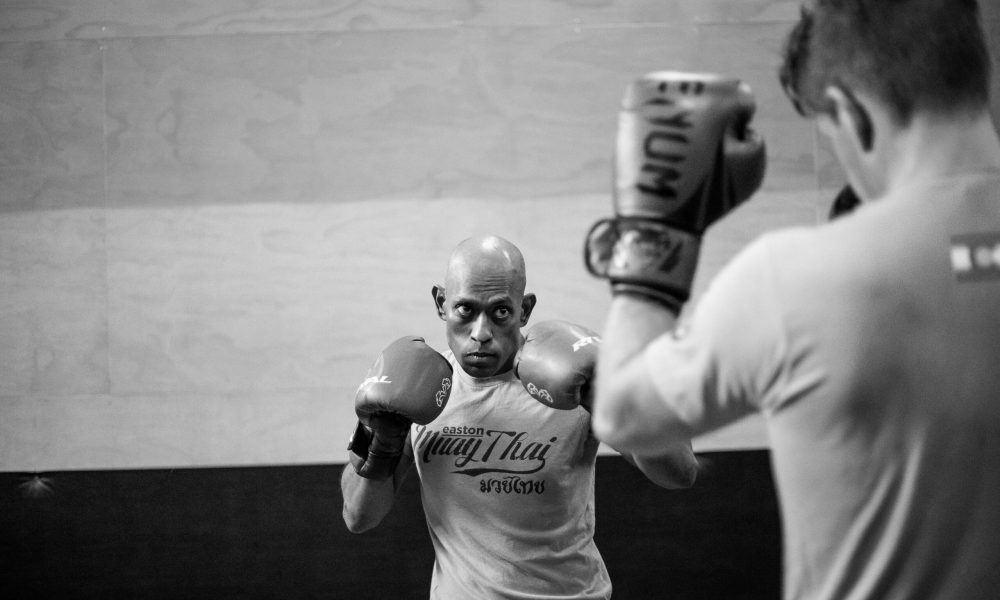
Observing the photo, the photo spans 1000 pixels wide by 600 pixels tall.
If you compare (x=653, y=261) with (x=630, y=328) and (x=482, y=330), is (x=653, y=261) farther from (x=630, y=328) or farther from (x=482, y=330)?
(x=482, y=330)

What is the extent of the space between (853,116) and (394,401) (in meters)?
1.45

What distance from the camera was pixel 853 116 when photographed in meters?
0.92

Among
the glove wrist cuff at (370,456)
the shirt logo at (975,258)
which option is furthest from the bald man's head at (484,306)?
the shirt logo at (975,258)

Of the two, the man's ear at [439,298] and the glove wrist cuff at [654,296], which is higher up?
the glove wrist cuff at [654,296]

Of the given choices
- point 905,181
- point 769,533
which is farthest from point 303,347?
point 905,181

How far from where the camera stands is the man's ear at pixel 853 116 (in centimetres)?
92

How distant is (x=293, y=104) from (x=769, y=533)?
7.73ft

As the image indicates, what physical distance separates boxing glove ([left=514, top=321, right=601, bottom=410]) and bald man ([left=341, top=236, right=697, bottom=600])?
13cm

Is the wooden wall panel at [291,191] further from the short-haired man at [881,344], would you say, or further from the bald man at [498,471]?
the short-haired man at [881,344]

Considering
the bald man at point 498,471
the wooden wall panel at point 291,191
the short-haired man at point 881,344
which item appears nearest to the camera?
the short-haired man at point 881,344

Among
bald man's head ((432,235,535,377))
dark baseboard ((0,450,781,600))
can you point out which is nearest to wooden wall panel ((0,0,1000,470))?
dark baseboard ((0,450,781,600))

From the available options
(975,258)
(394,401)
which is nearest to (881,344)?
(975,258)

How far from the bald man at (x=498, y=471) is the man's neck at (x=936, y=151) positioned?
4.73 feet

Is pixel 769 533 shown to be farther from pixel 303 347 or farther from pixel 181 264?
pixel 181 264
